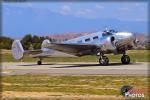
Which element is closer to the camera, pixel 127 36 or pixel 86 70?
pixel 86 70

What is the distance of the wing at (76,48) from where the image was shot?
3783 centimetres

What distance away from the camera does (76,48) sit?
3872 centimetres

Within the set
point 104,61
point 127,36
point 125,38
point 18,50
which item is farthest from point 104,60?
point 18,50

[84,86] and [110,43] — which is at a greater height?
[110,43]

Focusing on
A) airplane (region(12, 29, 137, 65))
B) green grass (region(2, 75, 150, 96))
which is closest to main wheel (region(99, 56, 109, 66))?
airplane (region(12, 29, 137, 65))

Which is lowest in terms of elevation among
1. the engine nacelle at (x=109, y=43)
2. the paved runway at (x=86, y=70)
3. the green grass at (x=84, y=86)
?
the paved runway at (x=86, y=70)

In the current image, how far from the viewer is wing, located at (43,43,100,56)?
3783cm

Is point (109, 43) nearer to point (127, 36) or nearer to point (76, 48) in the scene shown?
point (127, 36)

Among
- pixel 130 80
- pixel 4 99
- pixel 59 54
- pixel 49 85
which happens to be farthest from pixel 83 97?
pixel 59 54

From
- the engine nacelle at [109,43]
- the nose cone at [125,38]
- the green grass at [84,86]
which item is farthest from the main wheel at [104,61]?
the green grass at [84,86]

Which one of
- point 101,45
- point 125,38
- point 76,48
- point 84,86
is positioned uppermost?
point 125,38

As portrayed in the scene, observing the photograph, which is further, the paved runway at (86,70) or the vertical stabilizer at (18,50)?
the vertical stabilizer at (18,50)

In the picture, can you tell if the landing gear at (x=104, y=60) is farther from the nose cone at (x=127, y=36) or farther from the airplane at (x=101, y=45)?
the nose cone at (x=127, y=36)

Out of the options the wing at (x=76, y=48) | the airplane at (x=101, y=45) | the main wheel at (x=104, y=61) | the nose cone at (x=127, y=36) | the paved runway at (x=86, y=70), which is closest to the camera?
the paved runway at (x=86, y=70)
